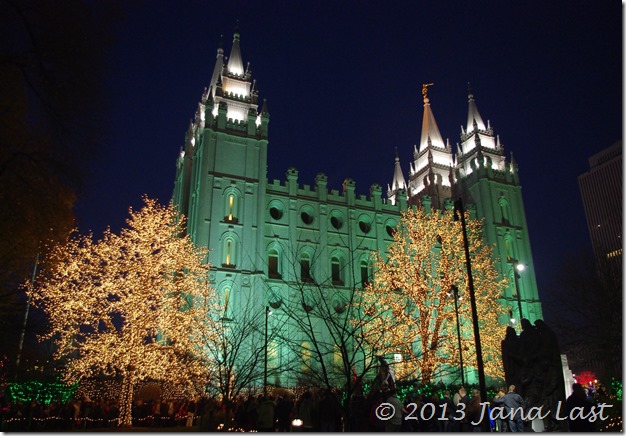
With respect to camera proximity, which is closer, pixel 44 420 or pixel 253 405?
pixel 253 405

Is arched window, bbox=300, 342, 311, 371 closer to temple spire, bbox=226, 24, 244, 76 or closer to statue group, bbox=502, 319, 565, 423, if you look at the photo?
statue group, bbox=502, 319, 565, 423

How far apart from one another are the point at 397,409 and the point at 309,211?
32329mm

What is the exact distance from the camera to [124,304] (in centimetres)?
2195

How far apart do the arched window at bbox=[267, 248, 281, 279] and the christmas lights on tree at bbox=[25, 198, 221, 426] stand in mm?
13802

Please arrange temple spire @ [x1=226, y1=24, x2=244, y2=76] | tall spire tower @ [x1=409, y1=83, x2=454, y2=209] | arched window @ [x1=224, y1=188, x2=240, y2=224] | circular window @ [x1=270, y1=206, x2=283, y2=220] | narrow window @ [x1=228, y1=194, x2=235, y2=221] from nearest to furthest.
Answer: arched window @ [x1=224, y1=188, x2=240, y2=224] → narrow window @ [x1=228, y1=194, x2=235, y2=221] → circular window @ [x1=270, y1=206, x2=283, y2=220] → temple spire @ [x1=226, y1=24, x2=244, y2=76] → tall spire tower @ [x1=409, y1=83, x2=454, y2=209]

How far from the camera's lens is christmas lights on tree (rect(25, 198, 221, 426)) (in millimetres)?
21172

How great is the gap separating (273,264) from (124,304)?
17874 millimetres

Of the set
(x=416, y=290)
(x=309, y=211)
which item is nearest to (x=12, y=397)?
(x=416, y=290)

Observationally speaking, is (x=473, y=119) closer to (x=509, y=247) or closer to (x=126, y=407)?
(x=509, y=247)

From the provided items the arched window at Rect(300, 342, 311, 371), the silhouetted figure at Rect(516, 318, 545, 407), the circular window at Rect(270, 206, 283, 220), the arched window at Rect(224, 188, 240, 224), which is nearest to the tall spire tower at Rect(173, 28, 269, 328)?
the arched window at Rect(224, 188, 240, 224)

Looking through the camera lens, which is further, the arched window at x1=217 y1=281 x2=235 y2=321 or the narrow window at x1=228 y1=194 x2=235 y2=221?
the narrow window at x1=228 y1=194 x2=235 y2=221

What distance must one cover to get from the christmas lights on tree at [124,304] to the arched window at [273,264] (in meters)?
13.8

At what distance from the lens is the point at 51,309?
21.0 meters

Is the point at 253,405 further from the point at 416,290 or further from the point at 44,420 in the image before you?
the point at 416,290
